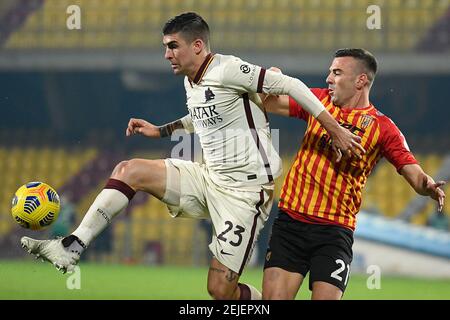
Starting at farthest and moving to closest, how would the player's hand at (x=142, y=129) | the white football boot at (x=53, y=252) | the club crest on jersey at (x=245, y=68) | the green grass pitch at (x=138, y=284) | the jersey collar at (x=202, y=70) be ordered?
the green grass pitch at (x=138, y=284) → the player's hand at (x=142, y=129) → the jersey collar at (x=202, y=70) → the club crest on jersey at (x=245, y=68) → the white football boot at (x=53, y=252)

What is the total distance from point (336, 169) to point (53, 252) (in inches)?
71.9

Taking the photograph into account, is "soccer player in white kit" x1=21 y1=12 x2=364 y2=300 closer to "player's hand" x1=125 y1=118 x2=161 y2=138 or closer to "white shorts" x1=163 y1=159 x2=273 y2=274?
"white shorts" x1=163 y1=159 x2=273 y2=274

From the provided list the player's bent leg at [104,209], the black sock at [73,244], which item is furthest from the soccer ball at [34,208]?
the black sock at [73,244]

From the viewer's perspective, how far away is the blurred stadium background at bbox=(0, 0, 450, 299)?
17.1m

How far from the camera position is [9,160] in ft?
62.0

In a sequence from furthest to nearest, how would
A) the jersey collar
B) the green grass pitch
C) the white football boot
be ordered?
the green grass pitch → the jersey collar → the white football boot

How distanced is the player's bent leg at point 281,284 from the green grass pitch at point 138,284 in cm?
362

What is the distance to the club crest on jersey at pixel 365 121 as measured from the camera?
19.6 ft

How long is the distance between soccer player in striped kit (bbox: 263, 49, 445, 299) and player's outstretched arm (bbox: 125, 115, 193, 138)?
3.04 feet

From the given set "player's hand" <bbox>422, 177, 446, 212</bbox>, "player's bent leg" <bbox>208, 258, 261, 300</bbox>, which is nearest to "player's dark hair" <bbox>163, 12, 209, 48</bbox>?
"player's bent leg" <bbox>208, 258, 261, 300</bbox>

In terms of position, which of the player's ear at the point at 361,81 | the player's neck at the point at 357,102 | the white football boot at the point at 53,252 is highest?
the player's ear at the point at 361,81

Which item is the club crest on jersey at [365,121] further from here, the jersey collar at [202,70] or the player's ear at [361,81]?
the jersey collar at [202,70]

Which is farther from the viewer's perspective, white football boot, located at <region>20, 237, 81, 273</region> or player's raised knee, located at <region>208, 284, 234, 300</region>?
player's raised knee, located at <region>208, 284, 234, 300</region>

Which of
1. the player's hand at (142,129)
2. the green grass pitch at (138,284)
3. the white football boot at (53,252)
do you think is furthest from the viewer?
the green grass pitch at (138,284)
